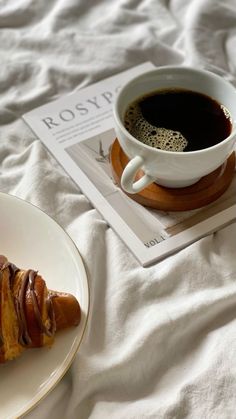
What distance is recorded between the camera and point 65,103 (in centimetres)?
77

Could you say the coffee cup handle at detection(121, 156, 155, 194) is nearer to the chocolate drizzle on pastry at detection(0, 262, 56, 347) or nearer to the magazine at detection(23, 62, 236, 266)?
the magazine at detection(23, 62, 236, 266)

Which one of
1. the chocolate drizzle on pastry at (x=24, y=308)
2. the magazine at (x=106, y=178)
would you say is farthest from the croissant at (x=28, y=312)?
the magazine at (x=106, y=178)

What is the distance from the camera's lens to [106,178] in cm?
69

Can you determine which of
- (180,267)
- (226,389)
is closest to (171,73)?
(180,267)

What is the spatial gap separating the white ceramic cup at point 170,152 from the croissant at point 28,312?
152 mm

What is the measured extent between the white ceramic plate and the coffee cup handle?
0.08 metres

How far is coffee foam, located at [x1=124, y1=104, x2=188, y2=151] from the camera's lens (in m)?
0.65

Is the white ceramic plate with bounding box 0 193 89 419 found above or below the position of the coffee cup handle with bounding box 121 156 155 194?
below

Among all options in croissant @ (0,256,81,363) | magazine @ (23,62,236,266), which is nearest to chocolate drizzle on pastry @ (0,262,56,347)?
croissant @ (0,256,81,363)

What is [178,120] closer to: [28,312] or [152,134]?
[152,134]

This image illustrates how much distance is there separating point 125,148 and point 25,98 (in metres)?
0.20

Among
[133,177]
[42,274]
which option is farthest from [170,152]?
[42,274]

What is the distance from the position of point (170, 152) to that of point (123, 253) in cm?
12

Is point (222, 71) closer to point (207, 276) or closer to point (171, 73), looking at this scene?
point (171, 73)
